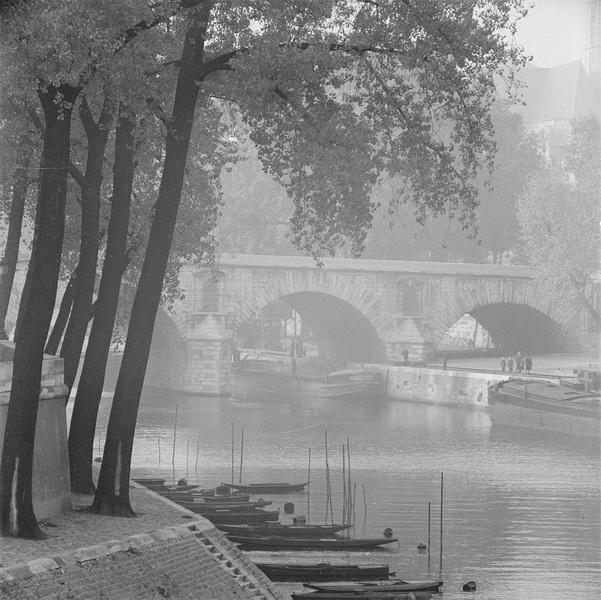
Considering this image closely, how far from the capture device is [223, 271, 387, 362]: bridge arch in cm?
6444

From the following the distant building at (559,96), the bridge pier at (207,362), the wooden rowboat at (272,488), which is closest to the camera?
the wooden rowboat at (272,488)

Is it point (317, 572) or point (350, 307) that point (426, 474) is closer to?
point (317, 572)

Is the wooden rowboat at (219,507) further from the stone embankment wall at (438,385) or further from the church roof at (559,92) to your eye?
the church roof at (559,92)

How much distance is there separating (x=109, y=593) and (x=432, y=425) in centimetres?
3592

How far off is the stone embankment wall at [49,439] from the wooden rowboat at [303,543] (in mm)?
4263

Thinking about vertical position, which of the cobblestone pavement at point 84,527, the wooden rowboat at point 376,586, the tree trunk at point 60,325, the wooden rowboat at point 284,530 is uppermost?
the tree trunk at point 60,325

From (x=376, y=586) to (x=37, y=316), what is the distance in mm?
6503

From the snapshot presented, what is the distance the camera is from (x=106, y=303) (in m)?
22.5

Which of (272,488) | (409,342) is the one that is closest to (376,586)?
(272,488)

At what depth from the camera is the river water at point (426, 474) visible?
25.8 metres

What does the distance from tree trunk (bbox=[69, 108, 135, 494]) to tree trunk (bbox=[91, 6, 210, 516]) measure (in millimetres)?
1524

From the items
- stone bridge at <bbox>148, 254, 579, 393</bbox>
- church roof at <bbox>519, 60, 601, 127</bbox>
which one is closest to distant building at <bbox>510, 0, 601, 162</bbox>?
church roof at <bbox>519, 60, 601, 127</bbox>

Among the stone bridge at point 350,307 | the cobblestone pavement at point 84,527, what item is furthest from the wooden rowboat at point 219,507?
the stone bridge at point 350,307

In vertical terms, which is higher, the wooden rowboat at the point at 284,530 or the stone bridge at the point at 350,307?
the stone bridge at the point at 350,307
